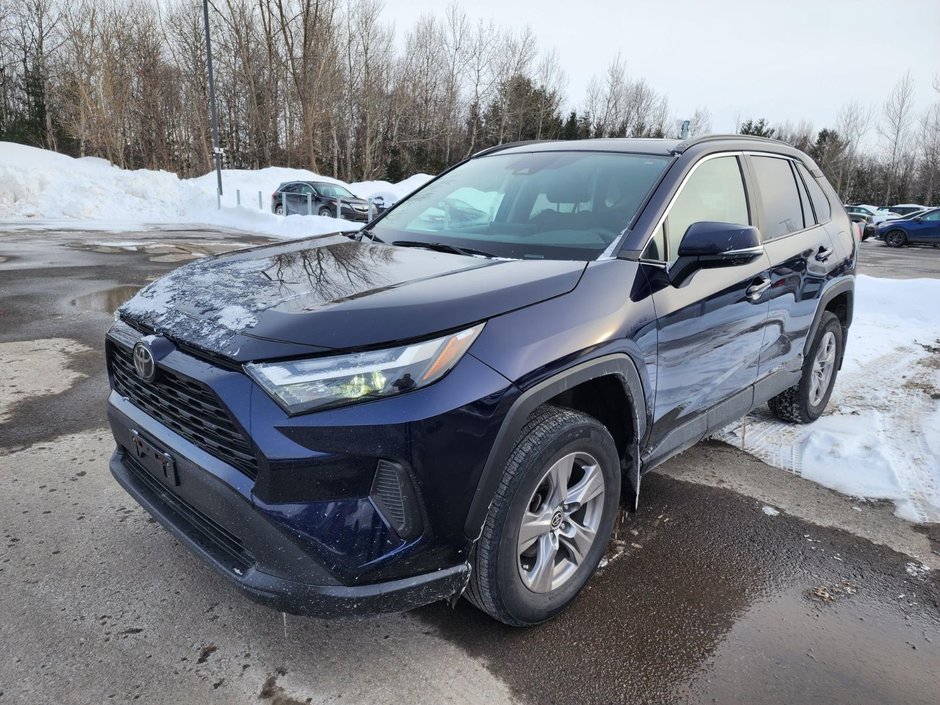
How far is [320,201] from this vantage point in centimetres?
2152

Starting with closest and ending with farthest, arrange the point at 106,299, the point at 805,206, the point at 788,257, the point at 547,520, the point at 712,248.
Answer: the point at 547,520 < the point at 712,248 < the point at 788,257 < the point at 805,206 < the point at 106,299

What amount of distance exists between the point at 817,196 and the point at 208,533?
3978mm

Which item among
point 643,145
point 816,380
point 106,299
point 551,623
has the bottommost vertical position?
point 551,623

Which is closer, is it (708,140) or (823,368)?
(708,140)

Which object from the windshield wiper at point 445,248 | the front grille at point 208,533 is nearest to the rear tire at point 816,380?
the windshield wiper at point 445,248

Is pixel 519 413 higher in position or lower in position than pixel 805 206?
lower

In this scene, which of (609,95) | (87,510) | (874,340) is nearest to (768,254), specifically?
(87,510)

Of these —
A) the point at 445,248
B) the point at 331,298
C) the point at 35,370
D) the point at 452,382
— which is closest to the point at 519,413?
the point at 452,382

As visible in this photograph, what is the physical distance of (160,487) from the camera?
2.26m

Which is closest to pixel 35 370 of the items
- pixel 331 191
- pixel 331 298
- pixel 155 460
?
pixel 155 460

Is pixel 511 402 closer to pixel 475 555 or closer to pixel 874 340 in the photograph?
pixel 475 555

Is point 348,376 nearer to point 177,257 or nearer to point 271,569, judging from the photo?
point 271,569

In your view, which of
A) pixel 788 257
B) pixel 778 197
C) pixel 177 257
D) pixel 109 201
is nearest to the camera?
pixel 788 257

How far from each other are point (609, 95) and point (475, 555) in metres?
60.5
